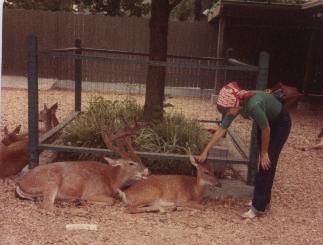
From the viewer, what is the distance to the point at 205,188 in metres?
6.63

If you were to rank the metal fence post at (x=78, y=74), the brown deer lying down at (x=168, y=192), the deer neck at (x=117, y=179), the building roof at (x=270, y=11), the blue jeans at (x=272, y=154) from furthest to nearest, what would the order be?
the building roof at (x=270, y=11) < the metal fence post at (x=78, y=74) < the deer neck at (x=117, y=179) < the brown deer lying down at (x=168, y=192) < the blue jeans at (x=272, y=154)

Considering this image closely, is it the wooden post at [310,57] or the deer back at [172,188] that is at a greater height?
the wooden post at [310,57]

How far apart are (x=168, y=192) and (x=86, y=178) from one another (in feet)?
3.22

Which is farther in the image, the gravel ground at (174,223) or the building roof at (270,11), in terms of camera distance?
the building roof at (270,11)

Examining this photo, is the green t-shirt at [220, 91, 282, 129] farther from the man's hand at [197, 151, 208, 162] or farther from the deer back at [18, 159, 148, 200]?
the deer back at [18, 159, 148, 200]

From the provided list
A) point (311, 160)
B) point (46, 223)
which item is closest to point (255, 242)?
point (46, 223)

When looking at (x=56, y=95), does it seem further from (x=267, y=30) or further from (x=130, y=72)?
(x=267, y=30)

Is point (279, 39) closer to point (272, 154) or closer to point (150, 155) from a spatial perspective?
point (150, 155)

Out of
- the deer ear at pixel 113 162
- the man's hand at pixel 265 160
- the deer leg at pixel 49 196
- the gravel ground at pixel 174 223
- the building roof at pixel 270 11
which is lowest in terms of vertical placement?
the gravel ground at pixel 174 223

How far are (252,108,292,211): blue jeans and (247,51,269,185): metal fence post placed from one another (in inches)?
22.2

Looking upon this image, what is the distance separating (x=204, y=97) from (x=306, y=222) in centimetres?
892

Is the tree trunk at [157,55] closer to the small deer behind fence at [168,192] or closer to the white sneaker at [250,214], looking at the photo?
the small deer behind fence at [168,192]

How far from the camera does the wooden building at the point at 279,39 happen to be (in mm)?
15055

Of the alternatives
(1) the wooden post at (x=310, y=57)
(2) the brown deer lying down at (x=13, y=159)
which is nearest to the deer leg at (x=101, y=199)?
(2) the brown deer lying down at (x=13, y=159)
